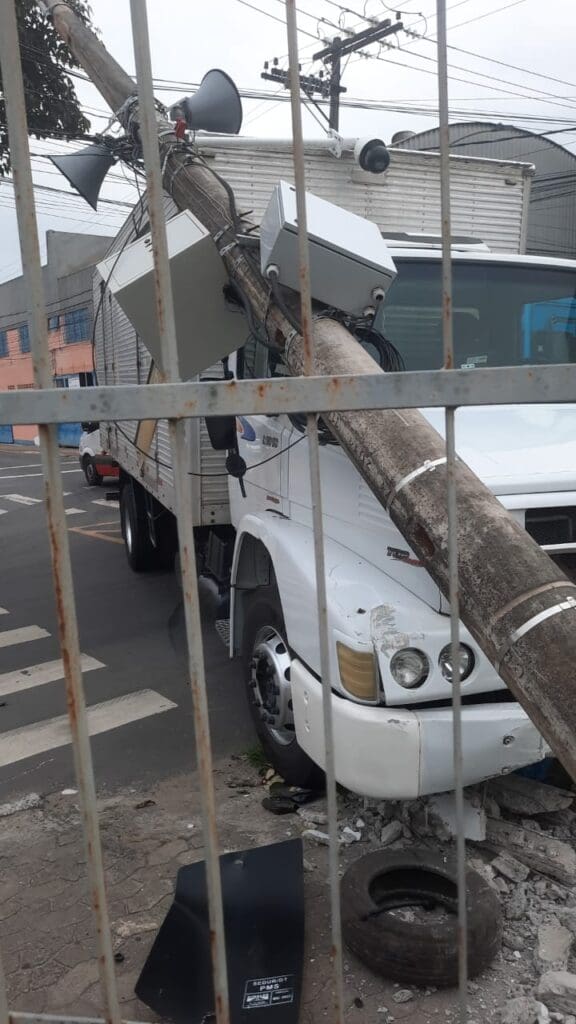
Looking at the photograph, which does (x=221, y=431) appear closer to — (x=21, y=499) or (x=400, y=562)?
(x=400, y=562)

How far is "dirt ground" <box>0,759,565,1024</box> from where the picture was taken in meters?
2.48

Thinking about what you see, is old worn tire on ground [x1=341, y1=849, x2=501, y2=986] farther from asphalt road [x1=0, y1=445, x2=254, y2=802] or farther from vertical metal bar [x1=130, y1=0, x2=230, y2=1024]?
asphalt road [x1=0, y1=445, x2=254, y2=802]

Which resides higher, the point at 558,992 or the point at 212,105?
the point at 212,105

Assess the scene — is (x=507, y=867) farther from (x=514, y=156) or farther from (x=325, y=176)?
(x=514, y=156)

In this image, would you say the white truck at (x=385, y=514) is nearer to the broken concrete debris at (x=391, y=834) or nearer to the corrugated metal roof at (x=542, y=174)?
the broken concrete debris at (x=391, y=834)

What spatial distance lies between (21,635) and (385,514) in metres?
4.73

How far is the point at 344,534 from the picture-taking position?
3.34 meters

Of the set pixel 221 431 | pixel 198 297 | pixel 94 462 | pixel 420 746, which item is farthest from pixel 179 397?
pixel 94 462

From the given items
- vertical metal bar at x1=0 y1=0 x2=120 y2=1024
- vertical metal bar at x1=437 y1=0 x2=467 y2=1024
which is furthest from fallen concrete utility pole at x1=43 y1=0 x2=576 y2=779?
vertical metal bar at x1=0 y1=0 x2=120 y2=1024

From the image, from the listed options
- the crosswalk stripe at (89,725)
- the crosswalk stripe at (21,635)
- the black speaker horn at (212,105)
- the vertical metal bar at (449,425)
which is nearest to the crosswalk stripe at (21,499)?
the crosswalk stripe at (21,635)

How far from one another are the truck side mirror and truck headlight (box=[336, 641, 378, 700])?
1.77m

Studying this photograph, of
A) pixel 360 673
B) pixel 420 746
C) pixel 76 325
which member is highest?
pixel 76 325

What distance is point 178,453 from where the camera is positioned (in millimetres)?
1399

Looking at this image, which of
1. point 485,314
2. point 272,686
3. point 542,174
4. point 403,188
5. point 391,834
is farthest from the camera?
point 542,174
